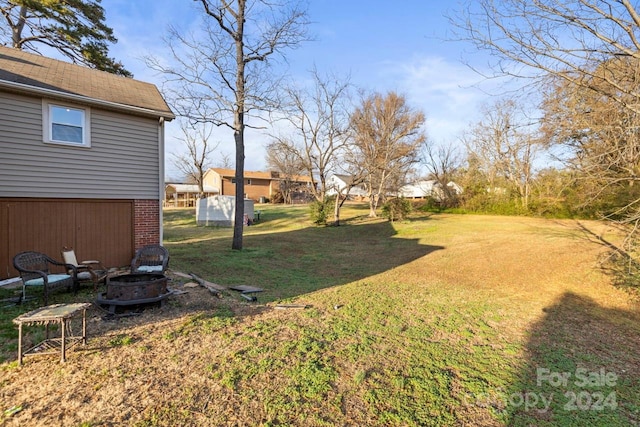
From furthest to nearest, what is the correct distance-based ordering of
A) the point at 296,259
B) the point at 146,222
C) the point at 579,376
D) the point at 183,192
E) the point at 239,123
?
the point at 183,192 → the point at 239,123 → the point at 296,259 → the point at 146,222 → the point at 579,376

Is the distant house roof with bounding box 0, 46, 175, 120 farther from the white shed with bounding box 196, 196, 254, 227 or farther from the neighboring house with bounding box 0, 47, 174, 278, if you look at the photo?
the white shed with bounding box 196, 196, 254, 227

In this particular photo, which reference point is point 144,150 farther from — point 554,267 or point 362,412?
point 554,267

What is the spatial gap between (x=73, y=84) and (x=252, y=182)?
38674mm

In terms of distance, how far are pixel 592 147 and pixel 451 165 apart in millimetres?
24776

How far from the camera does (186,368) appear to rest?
11.4 feet

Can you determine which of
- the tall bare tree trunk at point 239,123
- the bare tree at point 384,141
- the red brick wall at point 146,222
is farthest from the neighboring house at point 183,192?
the red brick wall at point 146,222

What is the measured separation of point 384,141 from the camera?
24703 mm

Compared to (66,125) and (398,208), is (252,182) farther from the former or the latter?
(66,125)

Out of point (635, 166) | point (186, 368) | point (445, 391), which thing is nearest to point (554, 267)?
point (635, 166)

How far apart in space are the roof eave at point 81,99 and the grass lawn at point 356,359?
14.9 feet

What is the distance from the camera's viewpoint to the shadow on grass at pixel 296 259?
7.86m

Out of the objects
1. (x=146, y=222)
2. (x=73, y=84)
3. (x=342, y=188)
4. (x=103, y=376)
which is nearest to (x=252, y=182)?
(x=342, y=188)

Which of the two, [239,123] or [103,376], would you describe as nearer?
[103,376]

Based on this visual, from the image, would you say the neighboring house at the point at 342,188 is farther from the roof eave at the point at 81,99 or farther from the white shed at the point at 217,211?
the roof eave at the point at 81,99
